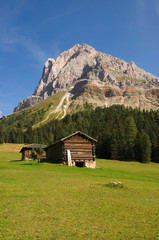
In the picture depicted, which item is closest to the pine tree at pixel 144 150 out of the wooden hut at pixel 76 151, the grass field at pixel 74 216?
the wooden hut at pixel 76 151

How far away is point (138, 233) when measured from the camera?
816 cm

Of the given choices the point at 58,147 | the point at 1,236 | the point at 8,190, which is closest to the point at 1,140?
the point at 58,147

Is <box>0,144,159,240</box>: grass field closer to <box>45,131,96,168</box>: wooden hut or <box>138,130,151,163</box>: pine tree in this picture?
<box>45,131,96,168</box>: wooden hut

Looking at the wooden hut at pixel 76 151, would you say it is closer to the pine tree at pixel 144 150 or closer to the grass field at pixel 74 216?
the grass field at pixel 74 216

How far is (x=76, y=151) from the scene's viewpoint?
42.8 m

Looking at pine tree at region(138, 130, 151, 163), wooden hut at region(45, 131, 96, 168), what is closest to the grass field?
wooden hut at region(45, 131, 96, 168)

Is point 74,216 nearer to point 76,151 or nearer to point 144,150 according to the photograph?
point 76,151

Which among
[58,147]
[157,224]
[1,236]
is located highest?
[58,147]

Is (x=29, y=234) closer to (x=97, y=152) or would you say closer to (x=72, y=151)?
(x=72, y=151)

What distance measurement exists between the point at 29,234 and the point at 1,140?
131 meters

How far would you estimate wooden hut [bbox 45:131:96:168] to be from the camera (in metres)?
41.8

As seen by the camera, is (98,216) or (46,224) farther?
(98,216)

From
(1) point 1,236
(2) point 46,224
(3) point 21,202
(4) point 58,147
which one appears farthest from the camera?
(4) point 58,147

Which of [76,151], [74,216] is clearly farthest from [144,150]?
[74,216]
